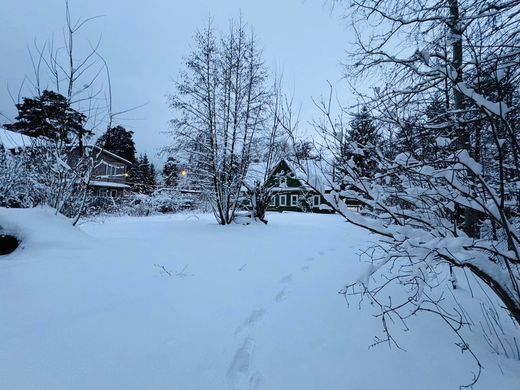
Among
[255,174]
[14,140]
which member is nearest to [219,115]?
[255,174]

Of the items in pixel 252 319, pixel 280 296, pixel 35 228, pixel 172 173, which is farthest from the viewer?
pixel 172 173

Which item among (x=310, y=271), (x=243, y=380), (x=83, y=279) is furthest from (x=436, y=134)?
(x=83, y=279)

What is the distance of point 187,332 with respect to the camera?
2.18 metres

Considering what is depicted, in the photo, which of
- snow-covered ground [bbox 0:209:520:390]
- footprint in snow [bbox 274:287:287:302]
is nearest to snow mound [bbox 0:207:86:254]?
snow-covered ground [bbox 0:209:520:390]

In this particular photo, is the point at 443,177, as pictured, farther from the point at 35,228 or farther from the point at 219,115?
the point at 219,115

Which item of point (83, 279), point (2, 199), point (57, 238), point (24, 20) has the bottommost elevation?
point (83, 279)

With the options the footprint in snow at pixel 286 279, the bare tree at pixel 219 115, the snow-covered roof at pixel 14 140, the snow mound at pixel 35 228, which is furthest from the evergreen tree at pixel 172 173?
the footprint in snow at pixel 286 279

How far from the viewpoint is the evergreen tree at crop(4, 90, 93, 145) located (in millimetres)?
4613

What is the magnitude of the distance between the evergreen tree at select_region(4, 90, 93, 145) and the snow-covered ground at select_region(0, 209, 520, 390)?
1916 millimetres

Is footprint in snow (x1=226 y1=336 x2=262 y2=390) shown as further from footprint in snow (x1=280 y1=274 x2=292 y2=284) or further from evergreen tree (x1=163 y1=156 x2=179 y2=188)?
evergreen tree (x1=163 y1=156 x2=179 y2=188)

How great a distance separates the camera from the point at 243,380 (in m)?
1.69

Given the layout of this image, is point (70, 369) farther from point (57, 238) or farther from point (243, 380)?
point (57, 238)

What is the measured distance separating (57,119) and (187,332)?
5139mm

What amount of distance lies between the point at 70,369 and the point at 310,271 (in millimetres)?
3375
